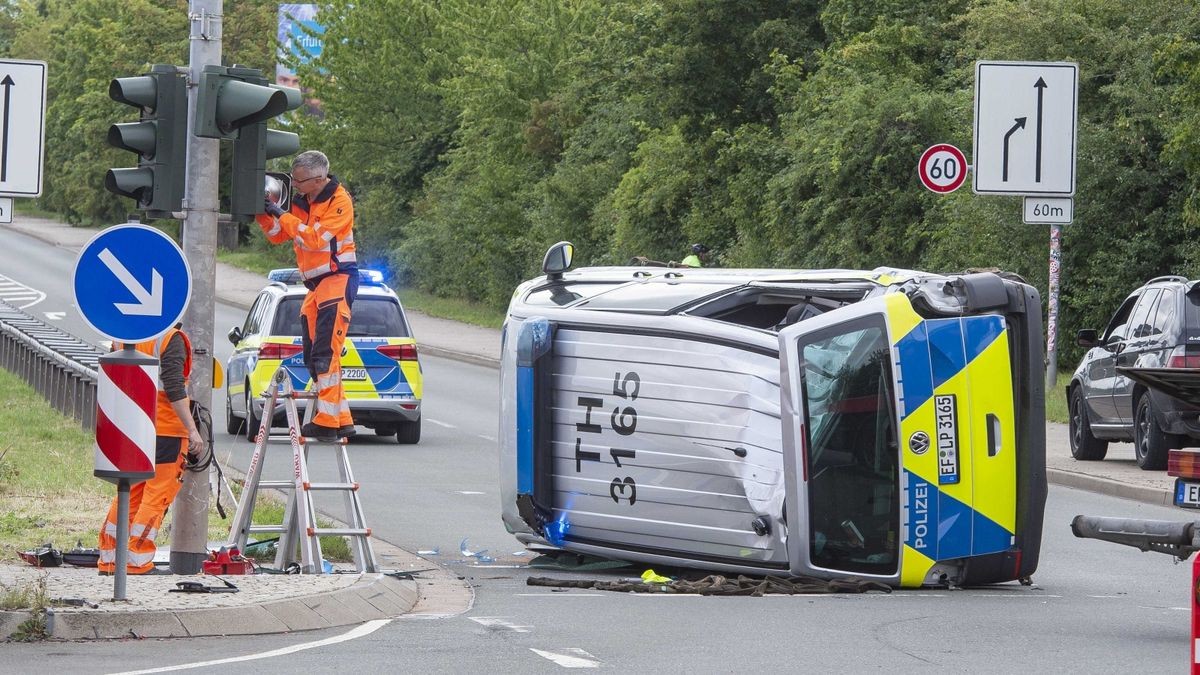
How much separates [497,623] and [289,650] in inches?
53.3

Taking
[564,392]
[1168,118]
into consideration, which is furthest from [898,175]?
[564,392]

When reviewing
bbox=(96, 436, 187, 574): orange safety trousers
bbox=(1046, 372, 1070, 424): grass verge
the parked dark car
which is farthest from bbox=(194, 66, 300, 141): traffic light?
bbox=(1046, 372, 1070, 424): grass verge

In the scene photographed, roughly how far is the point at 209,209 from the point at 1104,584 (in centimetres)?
602

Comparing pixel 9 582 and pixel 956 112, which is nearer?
pixel 9 582

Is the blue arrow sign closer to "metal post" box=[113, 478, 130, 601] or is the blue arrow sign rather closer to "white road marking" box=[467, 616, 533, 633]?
"metal post" box=[113, 478, 130, 601]

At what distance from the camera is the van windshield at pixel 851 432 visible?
11227mm

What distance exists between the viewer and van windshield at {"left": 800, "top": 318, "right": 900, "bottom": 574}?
11.2m

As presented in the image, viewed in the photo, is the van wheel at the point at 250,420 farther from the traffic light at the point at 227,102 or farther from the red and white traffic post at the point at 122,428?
the red and white traffic post at the point at 122,428

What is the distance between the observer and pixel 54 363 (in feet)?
81.9

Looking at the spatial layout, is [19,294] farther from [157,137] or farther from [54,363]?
[157,137]

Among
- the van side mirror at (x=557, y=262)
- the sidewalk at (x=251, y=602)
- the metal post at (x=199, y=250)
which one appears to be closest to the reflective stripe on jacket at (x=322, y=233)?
the metal post at (x=199, y=250)

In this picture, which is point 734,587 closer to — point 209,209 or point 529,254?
point 209,209

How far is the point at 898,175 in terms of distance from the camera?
104 feet

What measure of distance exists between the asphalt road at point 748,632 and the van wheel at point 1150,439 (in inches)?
198
